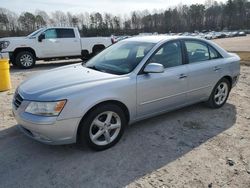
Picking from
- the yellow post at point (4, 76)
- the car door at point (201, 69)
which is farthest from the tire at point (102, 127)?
the yellow post at point (4, 76)

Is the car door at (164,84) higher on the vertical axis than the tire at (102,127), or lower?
higher

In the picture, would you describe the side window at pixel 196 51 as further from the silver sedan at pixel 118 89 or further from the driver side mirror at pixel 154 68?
the driver side mirror at pixel 154 68

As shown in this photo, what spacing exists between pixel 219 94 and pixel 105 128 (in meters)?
2.87

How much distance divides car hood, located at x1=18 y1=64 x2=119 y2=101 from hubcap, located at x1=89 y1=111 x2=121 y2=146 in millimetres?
520

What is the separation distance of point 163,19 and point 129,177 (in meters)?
113

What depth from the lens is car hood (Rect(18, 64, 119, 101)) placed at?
11.0 ft

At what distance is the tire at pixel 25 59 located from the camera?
11463mm

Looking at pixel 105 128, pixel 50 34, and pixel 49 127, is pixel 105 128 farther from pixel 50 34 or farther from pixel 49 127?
pixel 50 34

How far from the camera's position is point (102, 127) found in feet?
12.0

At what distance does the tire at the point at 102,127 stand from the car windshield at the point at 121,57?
0.66 metres

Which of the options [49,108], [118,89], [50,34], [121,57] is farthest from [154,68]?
[50,34]

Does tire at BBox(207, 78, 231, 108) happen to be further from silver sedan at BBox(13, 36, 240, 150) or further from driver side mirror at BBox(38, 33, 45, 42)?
driver side mirror at BBox(38, 33, 45, 42)

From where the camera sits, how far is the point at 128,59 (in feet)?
14.0

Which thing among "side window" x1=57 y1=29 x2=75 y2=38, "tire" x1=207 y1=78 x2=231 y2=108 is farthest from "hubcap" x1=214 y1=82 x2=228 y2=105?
"side window" x1=57 y1=29 x2=75 y2=38
